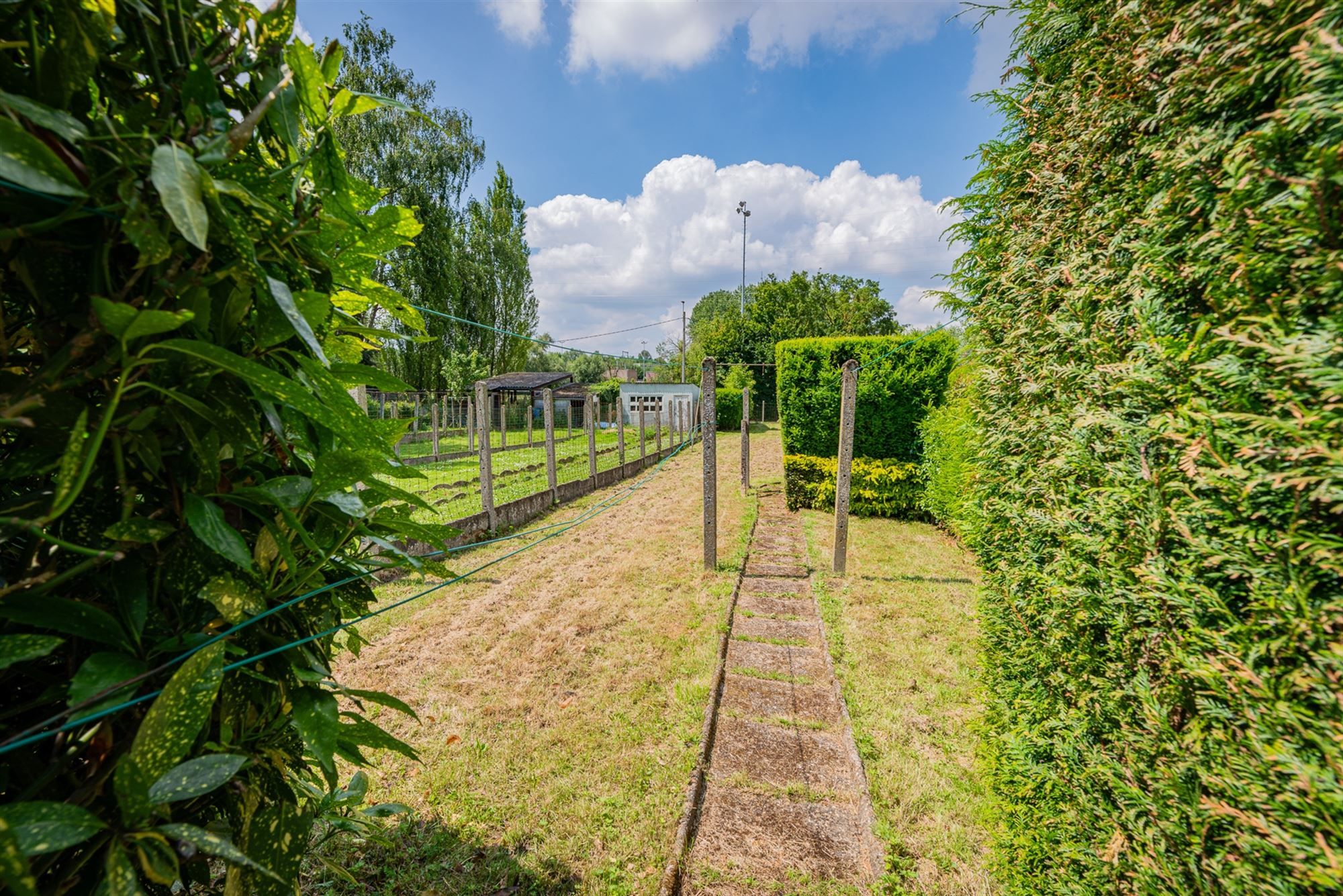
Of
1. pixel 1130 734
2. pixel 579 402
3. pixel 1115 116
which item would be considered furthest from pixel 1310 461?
pixel 579 402

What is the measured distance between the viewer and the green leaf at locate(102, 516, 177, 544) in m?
0.68

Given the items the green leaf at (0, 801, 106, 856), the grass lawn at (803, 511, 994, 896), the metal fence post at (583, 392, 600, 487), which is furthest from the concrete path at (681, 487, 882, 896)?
the metal fence post at (583, 392, 600, 487)

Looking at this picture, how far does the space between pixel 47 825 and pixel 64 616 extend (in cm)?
24

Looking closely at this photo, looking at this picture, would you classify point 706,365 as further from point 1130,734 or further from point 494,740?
point 1130,734

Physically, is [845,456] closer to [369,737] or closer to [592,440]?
[369,737]

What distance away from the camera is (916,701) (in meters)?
3.99

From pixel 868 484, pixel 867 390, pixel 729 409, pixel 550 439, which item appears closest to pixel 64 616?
pixel 550 439

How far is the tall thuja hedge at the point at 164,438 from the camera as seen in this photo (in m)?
0.61

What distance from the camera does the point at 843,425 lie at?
652 centimetres

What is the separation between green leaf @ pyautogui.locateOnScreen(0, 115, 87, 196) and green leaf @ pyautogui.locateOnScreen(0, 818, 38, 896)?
61 cm

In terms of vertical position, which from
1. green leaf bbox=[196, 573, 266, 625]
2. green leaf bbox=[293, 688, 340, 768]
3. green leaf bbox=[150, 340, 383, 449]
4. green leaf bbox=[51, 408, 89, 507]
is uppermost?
green leaf bbox=[150, 340, 383, 449]

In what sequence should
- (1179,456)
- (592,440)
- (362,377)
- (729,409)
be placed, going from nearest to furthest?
(362,377) → (1179,456) → (592,440) → (729,409)

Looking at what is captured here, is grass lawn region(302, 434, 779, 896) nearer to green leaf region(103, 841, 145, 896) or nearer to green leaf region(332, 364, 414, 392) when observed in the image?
green leaf region(103, 841, 145, 896)

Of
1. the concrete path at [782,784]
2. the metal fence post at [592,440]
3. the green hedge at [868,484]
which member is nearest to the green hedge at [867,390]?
the green hedge at [868,484]
